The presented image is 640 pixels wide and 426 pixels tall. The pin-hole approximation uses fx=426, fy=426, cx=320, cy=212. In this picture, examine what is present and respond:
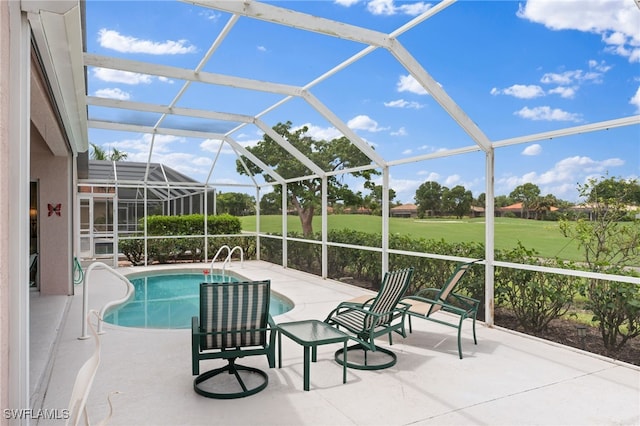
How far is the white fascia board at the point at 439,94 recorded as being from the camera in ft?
18.6

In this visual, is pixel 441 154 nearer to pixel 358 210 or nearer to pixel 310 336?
pixel 358 210

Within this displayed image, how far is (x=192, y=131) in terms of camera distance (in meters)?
10.8

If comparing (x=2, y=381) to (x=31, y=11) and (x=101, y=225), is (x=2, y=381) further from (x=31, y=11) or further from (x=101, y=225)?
(x=101, y=225)

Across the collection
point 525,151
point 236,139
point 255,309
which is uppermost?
point 236,139

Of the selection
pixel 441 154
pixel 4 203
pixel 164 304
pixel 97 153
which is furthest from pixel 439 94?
pixel 97 153

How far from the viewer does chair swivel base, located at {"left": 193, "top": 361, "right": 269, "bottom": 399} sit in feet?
12.4

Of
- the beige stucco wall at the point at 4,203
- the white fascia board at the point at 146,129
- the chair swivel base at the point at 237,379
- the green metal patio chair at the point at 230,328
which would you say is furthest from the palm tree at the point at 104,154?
the beige stucco wall at the point at 4,203

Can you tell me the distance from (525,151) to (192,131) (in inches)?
311

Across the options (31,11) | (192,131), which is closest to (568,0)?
(31,11)

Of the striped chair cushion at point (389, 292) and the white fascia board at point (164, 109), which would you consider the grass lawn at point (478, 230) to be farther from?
the white fascia board at point (164, 109)

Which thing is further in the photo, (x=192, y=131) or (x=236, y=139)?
(x=236, y=139)

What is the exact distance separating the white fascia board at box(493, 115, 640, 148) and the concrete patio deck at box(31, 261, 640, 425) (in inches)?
104

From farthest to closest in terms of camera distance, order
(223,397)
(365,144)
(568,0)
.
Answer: (365,144)
(568,0)
(223,397)

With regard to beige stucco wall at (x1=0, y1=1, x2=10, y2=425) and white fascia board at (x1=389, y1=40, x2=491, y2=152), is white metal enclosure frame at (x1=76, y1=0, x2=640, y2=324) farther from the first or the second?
beige stucco wall at (x1=0, y1=1, x2=10, y2=425)
